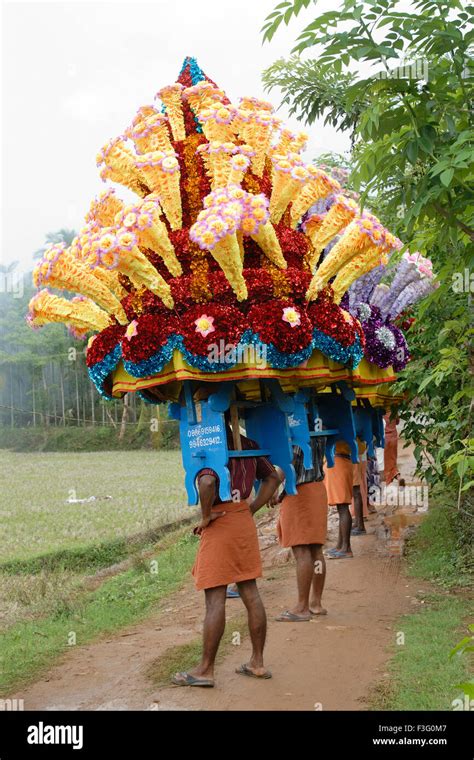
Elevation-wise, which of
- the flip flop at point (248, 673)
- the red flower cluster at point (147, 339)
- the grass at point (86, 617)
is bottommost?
the grass at point (86, 617)

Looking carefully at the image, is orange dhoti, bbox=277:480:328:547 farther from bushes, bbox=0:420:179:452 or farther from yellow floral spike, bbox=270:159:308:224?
bushes, bbox=0:420:179:452

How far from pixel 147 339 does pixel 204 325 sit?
35 cm

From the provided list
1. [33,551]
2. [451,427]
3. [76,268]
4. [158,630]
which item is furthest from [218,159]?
[33,551]

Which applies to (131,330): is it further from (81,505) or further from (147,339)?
(81,505)

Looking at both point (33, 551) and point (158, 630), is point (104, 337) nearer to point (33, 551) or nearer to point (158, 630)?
point (158, 630)

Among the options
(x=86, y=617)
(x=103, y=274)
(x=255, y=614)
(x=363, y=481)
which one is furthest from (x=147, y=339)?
(x=363, y=481)

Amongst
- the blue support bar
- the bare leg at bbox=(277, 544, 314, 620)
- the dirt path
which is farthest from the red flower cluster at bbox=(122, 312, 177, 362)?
the blue support bar

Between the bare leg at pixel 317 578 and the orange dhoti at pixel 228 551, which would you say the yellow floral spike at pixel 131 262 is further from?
the bare leg at pixel 317 578

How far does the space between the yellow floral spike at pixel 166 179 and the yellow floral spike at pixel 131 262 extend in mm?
430

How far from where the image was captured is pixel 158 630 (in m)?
6.82

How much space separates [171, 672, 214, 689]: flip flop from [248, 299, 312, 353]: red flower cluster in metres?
2.01

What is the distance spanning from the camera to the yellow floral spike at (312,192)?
5.62 m

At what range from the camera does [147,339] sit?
4.89 m

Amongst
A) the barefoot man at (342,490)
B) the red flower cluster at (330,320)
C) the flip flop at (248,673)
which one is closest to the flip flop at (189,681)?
the flip flop at (248,673)
